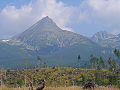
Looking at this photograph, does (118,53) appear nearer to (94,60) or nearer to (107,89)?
(94,60)

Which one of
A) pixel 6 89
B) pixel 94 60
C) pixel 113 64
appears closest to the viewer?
pixel 6 89

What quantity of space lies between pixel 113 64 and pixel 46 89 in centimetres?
13114

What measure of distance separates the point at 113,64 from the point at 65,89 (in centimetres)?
13079

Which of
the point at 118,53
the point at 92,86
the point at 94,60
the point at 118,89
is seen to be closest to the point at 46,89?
the point at 92,86

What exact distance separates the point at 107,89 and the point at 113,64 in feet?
427

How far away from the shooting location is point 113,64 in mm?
141125

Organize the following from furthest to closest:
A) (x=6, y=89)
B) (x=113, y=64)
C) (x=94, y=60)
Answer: (x=94, y=60)
(x=113, y=64)
(x=6, y=89)

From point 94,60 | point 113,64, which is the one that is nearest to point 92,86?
point 113,64

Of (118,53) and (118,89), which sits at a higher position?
(118,53)

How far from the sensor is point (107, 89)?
45.0ft

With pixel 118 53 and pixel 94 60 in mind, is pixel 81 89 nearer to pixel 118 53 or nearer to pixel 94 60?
pixel 118 53

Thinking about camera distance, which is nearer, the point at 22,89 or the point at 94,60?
the point at 22,89

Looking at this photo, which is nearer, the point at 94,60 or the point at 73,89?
the point at 73,89

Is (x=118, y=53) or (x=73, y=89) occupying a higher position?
(x=118, y=53)
